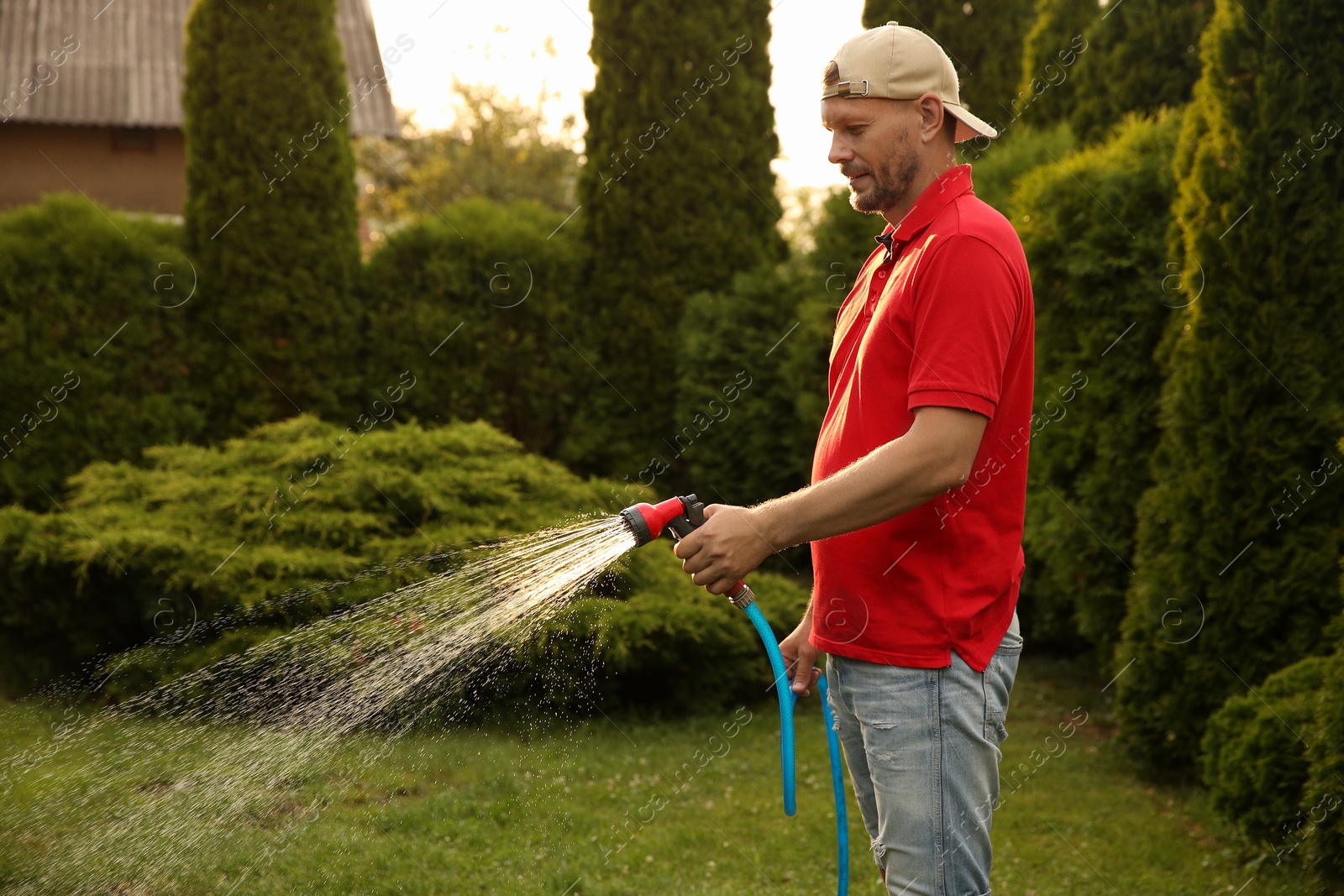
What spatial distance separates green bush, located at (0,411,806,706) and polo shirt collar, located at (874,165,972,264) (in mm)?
3012

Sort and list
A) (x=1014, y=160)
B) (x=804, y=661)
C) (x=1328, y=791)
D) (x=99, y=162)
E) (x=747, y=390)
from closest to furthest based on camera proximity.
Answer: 1. (x=804, y=661)
2. (x=1328, y=791)
3. (x=1014, y=160)
4. (x=747, y=390)
5. (x=99, y=162)

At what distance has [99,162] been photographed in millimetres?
15445

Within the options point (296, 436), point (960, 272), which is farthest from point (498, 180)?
point (960, 272)

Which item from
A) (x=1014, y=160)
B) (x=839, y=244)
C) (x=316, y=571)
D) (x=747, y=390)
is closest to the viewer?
(x=316, y=571)

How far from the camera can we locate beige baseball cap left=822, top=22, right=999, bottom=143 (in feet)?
6.66

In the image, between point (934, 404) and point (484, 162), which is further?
point (484, 162)

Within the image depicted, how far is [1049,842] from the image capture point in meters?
4.27

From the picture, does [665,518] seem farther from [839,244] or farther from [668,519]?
[839,244]

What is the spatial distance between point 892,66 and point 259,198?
7.11m

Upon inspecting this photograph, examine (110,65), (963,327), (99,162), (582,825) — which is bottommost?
(582,825)

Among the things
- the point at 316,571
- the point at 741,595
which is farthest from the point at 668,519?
the point at 316,571

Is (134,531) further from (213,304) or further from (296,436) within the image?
(213,304)

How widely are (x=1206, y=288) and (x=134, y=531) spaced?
492cm

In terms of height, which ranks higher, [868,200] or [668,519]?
[868,200]
